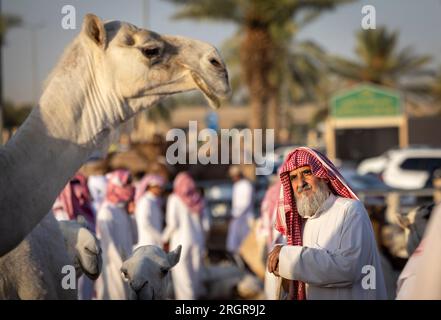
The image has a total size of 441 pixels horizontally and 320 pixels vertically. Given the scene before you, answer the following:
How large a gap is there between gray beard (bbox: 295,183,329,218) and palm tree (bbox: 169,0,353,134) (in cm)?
2010

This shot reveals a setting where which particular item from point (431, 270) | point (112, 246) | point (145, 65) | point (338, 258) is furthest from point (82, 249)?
point (112, 246)

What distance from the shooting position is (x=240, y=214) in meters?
16.5

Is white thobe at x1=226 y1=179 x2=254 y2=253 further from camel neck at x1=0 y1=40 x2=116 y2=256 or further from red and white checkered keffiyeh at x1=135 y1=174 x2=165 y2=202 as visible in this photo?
camel neck at x1=0 y1=40 x2=116 y2=256

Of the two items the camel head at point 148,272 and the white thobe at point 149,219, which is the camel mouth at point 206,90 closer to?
the camel head at point 148,272

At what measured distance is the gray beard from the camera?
14.8 feet

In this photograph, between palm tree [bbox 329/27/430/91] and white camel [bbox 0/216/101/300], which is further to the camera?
palm tree [bbox 329/27/430/91]

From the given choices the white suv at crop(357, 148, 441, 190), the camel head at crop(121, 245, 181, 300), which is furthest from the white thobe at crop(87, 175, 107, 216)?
the white suv at crop(357, 148, 441, 190)

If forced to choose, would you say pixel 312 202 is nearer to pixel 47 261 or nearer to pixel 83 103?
pixel 83 103

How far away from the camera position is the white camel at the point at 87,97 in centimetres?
380

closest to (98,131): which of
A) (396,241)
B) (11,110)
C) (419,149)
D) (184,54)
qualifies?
(184,54)

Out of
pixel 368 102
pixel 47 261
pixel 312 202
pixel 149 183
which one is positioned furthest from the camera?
pixel 368 102

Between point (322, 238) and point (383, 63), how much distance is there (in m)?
34.3

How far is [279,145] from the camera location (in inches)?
1372

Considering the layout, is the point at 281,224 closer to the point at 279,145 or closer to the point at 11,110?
the point at 279,145
